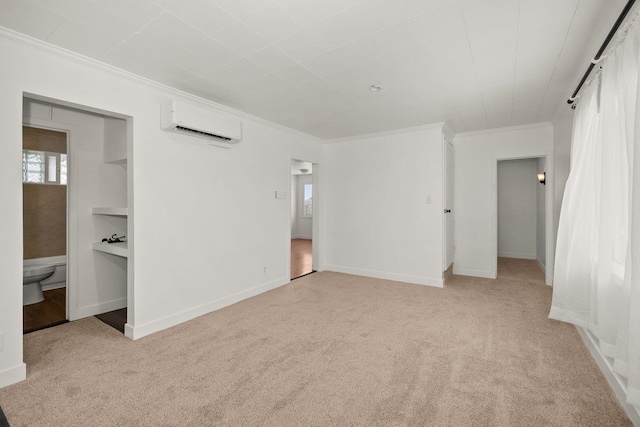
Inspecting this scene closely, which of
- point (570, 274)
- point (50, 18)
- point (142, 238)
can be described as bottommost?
point (570, 274)

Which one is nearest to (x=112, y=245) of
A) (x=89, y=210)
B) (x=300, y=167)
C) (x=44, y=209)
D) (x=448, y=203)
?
(x=89, y=210)

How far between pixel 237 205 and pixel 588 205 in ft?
11.7

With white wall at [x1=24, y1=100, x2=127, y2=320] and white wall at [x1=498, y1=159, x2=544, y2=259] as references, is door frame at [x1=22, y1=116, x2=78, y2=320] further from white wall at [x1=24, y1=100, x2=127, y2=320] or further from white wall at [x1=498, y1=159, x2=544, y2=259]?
white wall at [x1=498, y1=159, x2=544, y2=259]

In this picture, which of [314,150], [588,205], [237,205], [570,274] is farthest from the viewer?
[314,150]

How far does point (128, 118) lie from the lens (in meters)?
2.78

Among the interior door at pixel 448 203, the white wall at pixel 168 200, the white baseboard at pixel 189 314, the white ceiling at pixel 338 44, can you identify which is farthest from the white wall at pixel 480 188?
the white baseboard at pixel 189 314

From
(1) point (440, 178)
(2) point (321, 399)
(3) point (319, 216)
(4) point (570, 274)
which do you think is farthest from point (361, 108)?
(2) point (321, 399)

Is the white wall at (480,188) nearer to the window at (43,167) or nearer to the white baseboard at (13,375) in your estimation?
the white baseboard at (13,375)

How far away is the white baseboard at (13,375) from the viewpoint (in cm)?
200

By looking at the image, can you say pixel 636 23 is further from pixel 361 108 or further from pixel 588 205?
pixel 361 108

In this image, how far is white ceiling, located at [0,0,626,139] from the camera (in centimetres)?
181

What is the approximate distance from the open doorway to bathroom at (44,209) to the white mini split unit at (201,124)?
91.3 inches

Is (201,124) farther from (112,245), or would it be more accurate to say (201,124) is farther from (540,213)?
(540,213)

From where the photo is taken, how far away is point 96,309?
340 centimetres
